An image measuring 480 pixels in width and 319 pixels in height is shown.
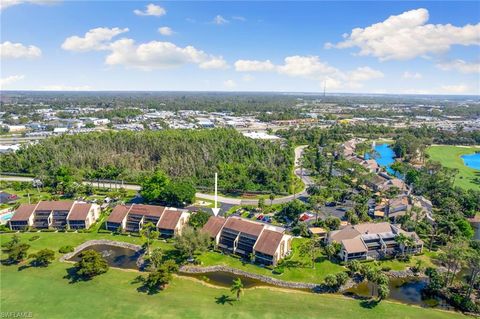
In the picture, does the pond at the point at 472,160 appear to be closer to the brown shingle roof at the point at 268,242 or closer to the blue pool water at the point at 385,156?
the blue pool water at the point at 385,156

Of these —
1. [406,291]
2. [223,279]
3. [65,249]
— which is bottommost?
[406,291]

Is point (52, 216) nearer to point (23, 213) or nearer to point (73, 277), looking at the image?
point (23, 213)

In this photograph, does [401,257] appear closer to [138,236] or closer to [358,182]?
[358,182]

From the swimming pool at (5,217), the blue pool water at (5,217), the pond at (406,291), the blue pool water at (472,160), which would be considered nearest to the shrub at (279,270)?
the pond at (406,291)

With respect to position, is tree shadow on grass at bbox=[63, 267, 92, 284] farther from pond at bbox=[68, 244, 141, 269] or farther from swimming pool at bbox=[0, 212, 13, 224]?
swimming pool at bbox=[0, 212, 13, 224]

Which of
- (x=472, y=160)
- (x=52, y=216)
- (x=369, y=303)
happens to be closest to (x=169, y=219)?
(x=52, y=216)

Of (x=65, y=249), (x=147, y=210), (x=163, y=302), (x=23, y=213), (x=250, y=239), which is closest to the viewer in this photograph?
(x=163, y=302)

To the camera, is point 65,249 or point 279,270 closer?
point 279,270

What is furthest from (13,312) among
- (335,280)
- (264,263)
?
(335,280)
